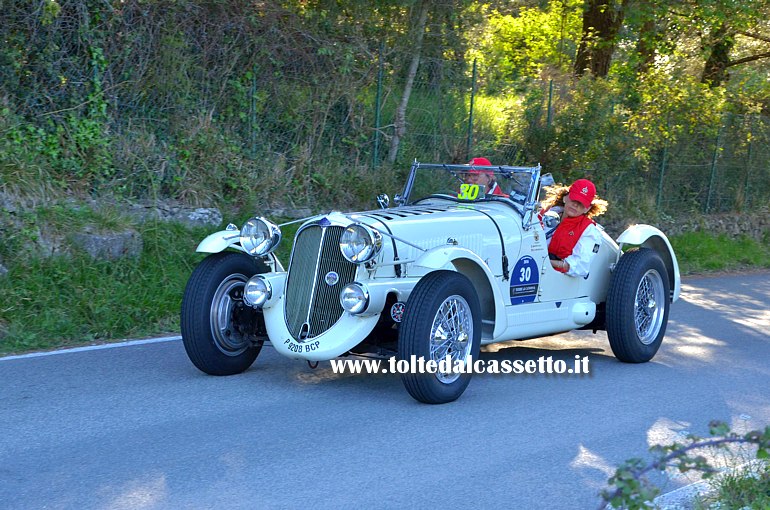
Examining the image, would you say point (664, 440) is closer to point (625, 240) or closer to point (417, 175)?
point (625, 240)

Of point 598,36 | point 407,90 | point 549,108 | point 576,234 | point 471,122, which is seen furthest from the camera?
point 598,36

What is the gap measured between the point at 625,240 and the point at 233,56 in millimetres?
6383

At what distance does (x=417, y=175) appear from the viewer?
8234mm

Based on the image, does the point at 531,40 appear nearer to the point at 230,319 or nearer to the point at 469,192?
the point at 469,192

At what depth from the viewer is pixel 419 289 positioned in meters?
5.95

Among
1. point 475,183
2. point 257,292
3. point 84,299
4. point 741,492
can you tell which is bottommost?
point 84,299

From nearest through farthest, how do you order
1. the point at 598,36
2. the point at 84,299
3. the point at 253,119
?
the point at 84,299
the point at 253,119
the point at 598,36

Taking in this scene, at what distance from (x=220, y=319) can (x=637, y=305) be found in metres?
3.48

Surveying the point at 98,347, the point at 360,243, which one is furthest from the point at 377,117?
the point at 360,243

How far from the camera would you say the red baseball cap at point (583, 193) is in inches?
308

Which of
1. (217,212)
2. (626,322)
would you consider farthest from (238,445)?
(217,212)

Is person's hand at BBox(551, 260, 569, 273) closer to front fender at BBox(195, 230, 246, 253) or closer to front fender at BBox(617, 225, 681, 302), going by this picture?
front fender at BBox(617, 225, 681, 302)

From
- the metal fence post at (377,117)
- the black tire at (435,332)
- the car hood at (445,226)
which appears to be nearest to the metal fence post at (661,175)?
the metal fence post at (377,117)

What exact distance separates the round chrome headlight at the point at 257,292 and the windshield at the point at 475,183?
206cm
